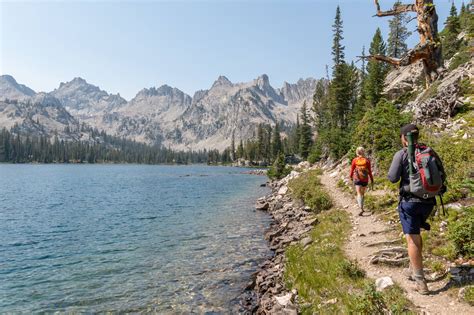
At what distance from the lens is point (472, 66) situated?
26484 millimetres

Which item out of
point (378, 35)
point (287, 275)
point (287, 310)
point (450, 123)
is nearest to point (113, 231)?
point (287, 275)

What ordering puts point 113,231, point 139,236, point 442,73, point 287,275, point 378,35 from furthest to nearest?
point 378,35 < point 113,231 < point 139,236 < point 442,73 < point 287,275

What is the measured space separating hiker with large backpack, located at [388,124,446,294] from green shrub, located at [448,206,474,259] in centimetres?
175

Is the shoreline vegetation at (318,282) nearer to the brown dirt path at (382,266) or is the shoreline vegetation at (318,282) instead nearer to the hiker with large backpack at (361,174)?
the brown dirt path at (382,266)

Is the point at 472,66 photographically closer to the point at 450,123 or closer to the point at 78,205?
the point at 450,123

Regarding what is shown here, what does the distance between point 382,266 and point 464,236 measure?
2448mm

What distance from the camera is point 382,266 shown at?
9.20m

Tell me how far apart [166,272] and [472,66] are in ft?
103

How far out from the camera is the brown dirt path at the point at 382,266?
6.29 m

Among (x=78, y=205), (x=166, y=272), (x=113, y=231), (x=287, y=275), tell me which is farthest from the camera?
(x=78, y=205)

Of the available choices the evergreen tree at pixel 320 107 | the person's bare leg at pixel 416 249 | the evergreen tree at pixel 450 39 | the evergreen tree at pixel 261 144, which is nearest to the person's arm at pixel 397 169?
the person's bare leg at pixel 416 249

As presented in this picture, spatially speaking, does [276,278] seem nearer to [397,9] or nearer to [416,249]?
[416,249]

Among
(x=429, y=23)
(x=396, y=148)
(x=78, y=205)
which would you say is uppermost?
(x=429, y=23)

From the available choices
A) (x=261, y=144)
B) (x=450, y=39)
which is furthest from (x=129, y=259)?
(x=261, y=144)
